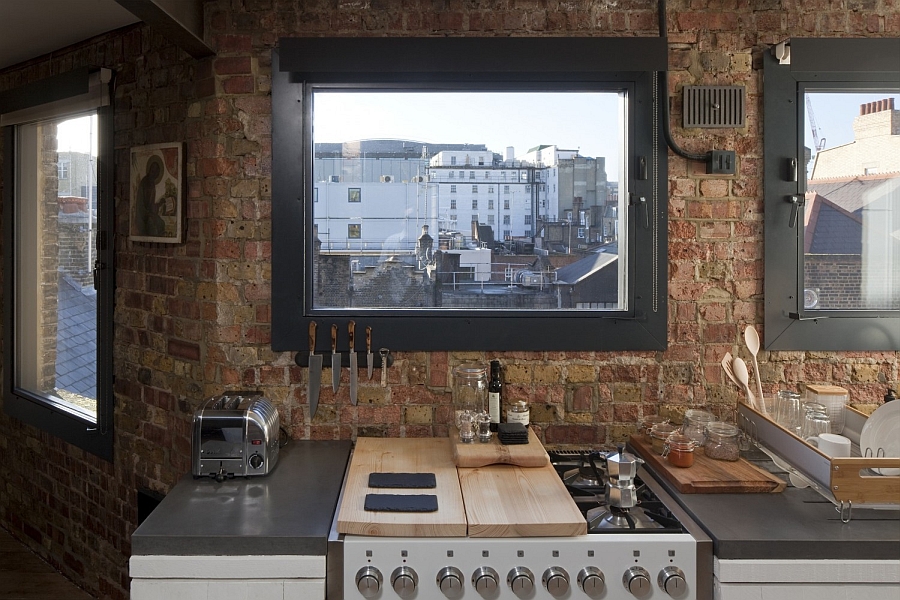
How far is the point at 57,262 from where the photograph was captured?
375 cm

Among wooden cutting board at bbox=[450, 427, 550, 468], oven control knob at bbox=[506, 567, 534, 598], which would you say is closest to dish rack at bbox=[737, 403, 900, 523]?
wooden cutting board at bbox=[450, 427, 550, 468]

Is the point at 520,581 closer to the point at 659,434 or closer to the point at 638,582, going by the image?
the point at 638,582

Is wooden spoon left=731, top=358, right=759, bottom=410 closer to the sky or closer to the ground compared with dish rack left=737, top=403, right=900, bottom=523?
closer to the sky

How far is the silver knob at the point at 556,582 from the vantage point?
195 centimetres

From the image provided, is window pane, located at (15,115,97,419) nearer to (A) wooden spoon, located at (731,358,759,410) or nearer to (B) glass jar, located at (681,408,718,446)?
(B) glass jar, located at (681,408,718,446)

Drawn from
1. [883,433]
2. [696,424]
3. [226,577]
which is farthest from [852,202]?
[226,577]

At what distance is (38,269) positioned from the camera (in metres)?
3.86

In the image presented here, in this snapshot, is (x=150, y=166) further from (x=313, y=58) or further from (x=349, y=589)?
(x=349, y=589)

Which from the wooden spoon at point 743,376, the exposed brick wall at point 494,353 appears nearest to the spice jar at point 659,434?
the exposed brick wall at point 494,353

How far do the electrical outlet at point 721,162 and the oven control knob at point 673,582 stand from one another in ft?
4.64

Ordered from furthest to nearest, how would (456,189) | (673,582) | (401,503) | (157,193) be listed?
(157,193)
(456,189)
(401,503)
(673,582)

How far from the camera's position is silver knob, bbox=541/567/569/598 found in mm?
→ 1950

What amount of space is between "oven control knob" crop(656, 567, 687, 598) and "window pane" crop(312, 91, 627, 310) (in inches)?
42.2

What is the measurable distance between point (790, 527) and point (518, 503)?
0.73 metres
